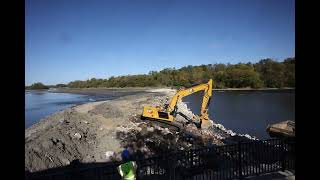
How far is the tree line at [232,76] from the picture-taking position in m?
118

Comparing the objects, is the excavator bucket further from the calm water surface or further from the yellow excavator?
the calm water surface

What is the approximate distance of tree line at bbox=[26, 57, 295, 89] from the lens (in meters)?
118

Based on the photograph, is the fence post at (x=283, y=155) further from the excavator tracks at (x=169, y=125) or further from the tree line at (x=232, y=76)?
the tree line at (x=232, y=76)

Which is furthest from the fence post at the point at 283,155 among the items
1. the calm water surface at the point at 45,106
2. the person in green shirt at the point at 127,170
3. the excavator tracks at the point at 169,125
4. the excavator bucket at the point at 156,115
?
the calm water surface at the point at 45,106

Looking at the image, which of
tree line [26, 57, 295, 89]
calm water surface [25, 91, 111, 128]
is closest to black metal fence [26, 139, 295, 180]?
→ calm water surface [25, 91, 111, 128]

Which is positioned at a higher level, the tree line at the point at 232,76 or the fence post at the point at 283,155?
the tree line at the point at 232,76

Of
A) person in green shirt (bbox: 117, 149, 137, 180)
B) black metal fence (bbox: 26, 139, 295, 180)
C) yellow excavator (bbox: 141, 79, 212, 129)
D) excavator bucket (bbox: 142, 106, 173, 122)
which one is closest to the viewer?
person in green shirt (bbox: 117, 149, 137, 180)

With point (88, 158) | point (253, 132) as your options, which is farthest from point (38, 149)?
point (253, 132)

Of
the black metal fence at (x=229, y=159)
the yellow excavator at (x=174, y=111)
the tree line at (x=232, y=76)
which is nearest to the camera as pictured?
the black metal fence at (x=229, y=159)

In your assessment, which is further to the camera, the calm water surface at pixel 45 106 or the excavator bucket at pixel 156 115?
the calm water surface at pixel 45 106

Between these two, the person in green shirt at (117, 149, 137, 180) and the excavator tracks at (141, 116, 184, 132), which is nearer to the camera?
the person in green shirt at (117, 149, 137, 180)
